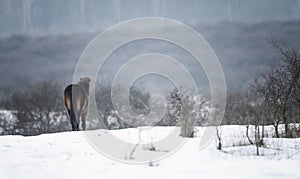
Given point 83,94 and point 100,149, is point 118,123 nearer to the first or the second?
point 83,94

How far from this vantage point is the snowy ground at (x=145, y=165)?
18.1 feet

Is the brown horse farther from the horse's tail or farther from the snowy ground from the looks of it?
the snowy ground

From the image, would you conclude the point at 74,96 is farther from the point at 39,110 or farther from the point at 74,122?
the point at 39,110

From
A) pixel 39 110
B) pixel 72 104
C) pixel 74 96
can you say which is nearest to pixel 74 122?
pixel 72 104

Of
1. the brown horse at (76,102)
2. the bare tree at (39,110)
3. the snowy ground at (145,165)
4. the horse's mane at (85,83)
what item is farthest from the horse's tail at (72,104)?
the bare tree at (39,110)

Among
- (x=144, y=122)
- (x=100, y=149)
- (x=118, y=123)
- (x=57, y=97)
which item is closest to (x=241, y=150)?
(x=100, y=149)

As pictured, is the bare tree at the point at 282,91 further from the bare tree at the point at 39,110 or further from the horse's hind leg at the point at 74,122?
the bare tree at the point at 39,110

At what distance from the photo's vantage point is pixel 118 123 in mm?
37031

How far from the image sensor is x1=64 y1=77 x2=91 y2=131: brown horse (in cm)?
1274

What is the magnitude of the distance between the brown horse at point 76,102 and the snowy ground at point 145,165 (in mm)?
4287

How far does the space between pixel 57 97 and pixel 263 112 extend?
33037mm

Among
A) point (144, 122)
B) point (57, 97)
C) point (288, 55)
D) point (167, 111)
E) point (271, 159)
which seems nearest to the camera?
point (271, 159)

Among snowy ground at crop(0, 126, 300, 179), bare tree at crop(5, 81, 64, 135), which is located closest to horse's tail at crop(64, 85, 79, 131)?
snowy ground at crop(0, 126, 300, 179)

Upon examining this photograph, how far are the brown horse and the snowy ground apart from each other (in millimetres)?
4287
